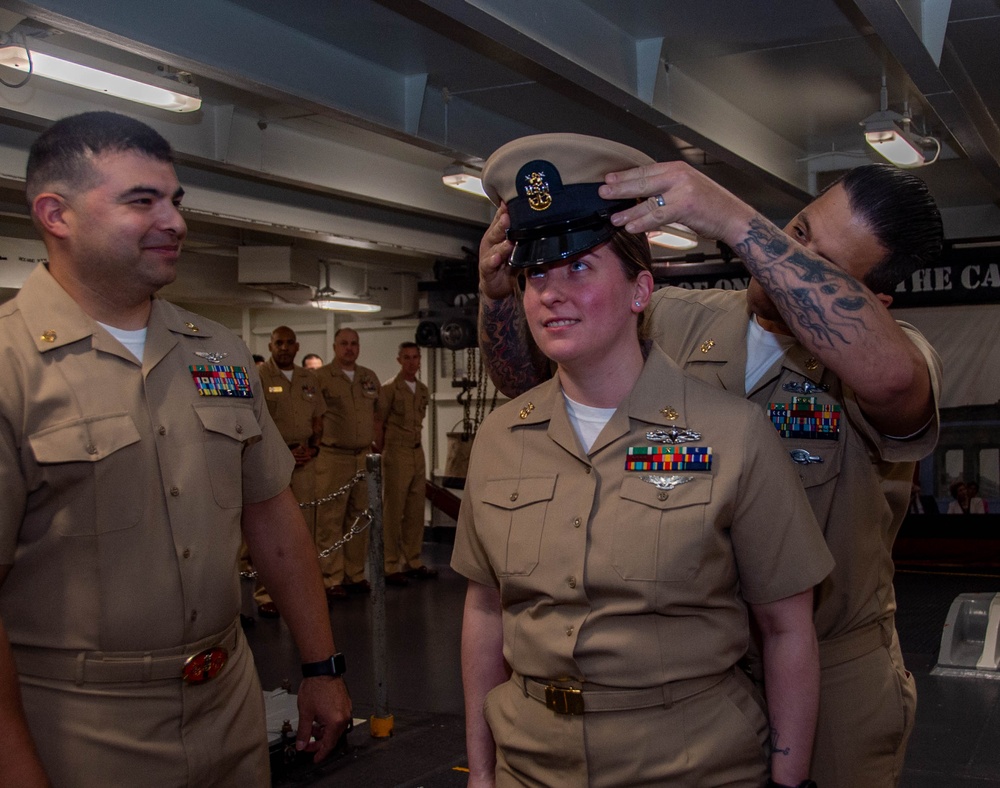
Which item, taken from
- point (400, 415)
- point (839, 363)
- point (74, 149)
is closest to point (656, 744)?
point (839, 363)

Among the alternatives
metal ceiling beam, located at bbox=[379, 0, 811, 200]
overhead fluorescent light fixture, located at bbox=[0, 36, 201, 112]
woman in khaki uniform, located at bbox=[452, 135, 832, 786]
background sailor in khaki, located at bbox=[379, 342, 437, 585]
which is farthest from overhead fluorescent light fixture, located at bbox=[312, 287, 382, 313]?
woman in khaki uniform, located at bbox=[452, 135, 832, 786]

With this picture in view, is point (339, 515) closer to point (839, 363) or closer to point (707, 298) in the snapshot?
point (707, 298)

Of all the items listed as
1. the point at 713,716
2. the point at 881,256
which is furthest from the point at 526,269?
the point at 713,716

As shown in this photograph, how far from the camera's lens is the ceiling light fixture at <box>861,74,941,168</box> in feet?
20.0

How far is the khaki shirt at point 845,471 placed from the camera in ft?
6.49

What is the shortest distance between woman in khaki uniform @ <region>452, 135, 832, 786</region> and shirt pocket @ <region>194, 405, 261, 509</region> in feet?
2.07

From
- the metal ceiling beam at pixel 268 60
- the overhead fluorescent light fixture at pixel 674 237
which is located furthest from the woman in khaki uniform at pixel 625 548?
the overhead fluorescent light fixture at pixel 674 237

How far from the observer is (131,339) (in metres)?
2.17

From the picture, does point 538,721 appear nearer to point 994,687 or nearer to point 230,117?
point 994,687

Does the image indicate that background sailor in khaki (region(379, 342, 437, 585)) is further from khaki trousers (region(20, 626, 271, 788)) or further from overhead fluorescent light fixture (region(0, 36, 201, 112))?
khaki trousers (region(20, 626, 271, 788))

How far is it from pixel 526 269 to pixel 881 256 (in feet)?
2.28

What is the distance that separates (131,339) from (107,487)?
35cm

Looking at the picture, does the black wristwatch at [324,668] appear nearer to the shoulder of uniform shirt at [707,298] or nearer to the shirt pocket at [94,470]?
the shirt pocket at [94,470]

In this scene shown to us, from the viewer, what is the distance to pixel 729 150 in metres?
6.96
